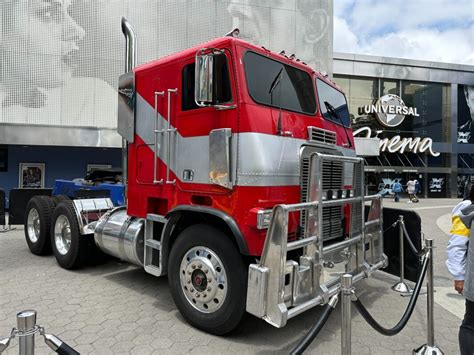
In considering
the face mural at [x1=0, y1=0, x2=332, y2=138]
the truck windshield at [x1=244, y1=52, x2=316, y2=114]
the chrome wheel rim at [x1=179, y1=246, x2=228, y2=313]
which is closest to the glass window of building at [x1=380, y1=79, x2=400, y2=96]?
the face mural at [x1=0, y1=0, x2=332, y2=138]

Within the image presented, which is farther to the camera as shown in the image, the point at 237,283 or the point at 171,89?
the point at 171,89

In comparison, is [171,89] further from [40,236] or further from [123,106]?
[40,236]

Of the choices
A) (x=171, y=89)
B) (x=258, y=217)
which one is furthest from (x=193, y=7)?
(x=258, y=217)

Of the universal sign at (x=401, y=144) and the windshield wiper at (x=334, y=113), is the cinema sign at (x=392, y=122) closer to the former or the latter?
the universal sign at (x=401, y=144)

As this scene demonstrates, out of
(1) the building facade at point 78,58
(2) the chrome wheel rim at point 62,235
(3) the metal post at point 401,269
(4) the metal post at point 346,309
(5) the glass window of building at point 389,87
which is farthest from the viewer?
(5) the glass window of building at point 389,87

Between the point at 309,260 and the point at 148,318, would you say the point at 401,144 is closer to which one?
the point at 309,260

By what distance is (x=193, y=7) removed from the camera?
48.1 ft

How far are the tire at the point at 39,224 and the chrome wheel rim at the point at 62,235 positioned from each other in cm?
53

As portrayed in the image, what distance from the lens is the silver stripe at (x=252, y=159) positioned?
3.24 metres

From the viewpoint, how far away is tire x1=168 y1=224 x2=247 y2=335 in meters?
3.24

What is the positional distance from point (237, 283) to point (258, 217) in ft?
2.14

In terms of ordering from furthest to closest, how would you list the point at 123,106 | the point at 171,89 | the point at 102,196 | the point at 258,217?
the point at 102,196 → the point at 123,106 → the point at 171,89 → the point at 258,217

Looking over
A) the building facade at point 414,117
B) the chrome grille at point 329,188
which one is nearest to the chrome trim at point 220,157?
the chrome grille at point 329,188

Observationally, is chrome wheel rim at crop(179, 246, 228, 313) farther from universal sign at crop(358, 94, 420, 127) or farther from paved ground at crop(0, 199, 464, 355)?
universal sign at crop(358, 94, 420, 127)
